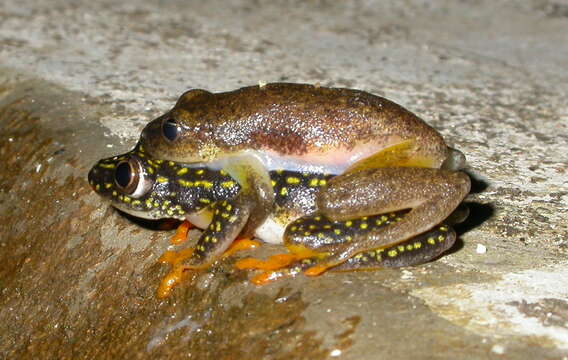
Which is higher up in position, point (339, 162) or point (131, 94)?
point (339, 162)

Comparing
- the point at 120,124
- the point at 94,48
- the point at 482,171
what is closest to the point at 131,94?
the point at 120,124

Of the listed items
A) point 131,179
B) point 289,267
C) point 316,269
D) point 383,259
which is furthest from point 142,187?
point 383,259

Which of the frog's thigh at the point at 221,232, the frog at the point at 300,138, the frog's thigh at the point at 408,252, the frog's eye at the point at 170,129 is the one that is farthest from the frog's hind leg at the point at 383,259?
the frog's eye at the point at 170,129

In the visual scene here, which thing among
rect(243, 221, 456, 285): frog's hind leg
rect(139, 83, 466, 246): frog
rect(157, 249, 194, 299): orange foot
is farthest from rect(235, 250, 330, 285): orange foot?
rect(157, 249, 194, 299): orange foot

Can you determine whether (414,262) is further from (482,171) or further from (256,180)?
(482,171)

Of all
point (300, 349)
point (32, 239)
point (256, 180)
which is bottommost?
point (32, 239)

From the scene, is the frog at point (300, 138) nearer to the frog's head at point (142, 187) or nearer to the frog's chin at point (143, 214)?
the frog's head at point (142, 187)
